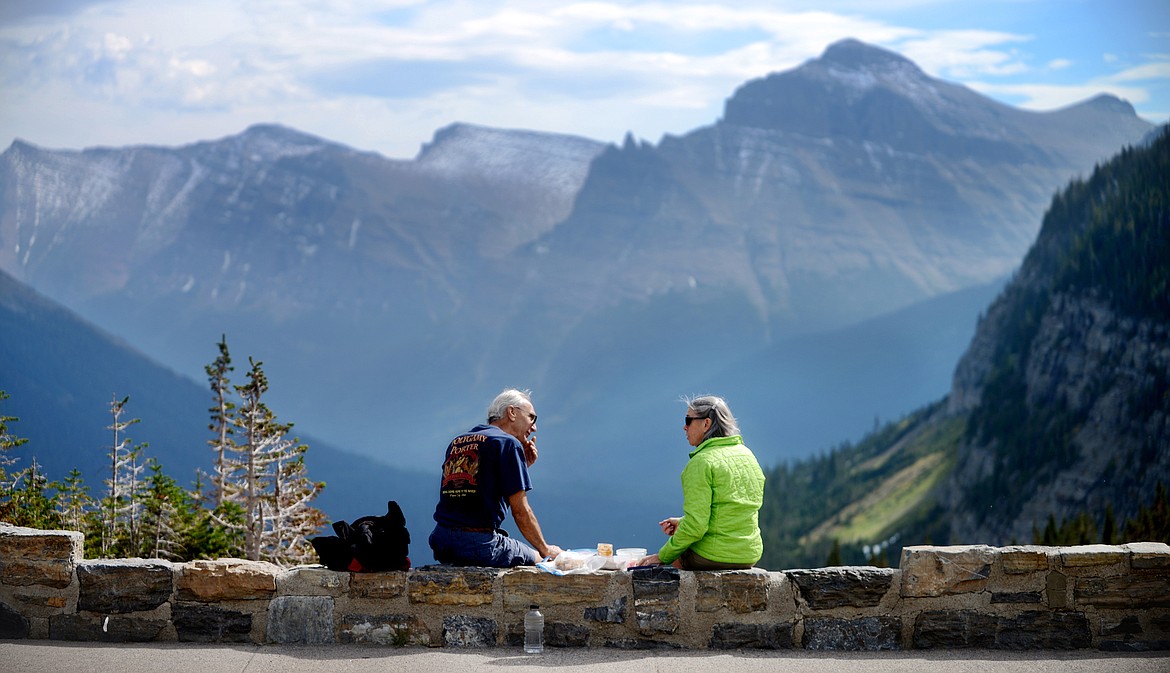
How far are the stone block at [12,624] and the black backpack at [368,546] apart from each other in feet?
7.73

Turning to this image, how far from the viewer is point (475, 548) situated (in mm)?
8836

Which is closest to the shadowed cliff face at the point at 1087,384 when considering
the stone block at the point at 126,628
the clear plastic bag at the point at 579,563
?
the clear plastic bag at the point at 579,563

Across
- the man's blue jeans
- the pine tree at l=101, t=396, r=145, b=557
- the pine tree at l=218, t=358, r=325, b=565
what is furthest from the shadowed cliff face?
the man's blue jeans

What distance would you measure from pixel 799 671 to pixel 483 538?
254cm

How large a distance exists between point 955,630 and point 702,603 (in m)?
1.88

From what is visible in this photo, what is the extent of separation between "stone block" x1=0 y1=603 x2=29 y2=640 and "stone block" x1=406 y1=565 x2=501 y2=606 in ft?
9.91

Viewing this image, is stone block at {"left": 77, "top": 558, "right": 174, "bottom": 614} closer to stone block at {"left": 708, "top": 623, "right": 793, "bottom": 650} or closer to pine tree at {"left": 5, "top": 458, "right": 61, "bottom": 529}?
stone block at {"left": 708, "top": 623, "right": 793, "bottom": 650}

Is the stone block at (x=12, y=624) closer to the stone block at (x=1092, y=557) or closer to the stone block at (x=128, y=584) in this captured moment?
the stone block at (x=128, y=584)

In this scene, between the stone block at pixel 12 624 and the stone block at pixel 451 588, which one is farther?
the stone block at pixel 12 624

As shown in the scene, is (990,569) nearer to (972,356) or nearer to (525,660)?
(525,660)

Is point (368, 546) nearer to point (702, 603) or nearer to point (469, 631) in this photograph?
point (469, 631)

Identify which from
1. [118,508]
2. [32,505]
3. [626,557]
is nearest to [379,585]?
[626,557]

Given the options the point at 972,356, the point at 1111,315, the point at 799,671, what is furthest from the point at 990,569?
the point at 972,356

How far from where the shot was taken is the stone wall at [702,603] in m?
8.47
